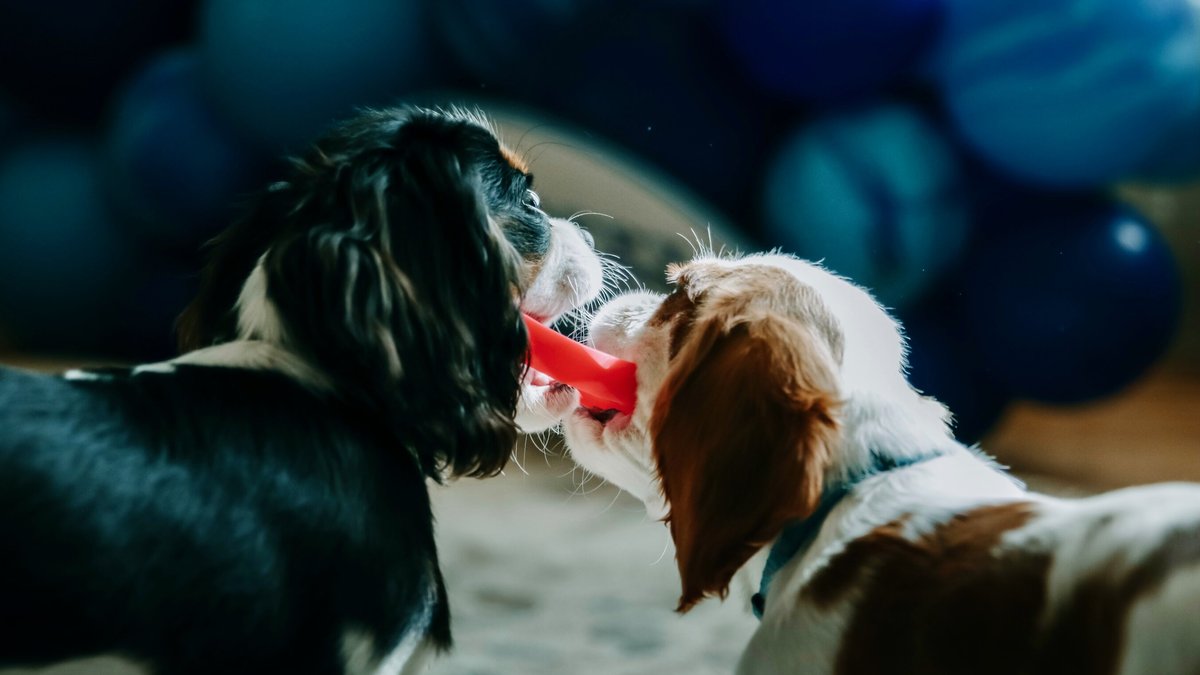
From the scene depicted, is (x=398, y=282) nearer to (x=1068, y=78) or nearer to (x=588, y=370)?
(x=588, y=370)

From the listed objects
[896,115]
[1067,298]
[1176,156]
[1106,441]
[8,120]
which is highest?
[1176,156]

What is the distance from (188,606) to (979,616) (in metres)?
0.75

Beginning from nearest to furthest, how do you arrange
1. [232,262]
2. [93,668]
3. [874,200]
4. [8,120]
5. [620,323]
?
[93,668], [232,262], [620,323], [874,200], [8,120]

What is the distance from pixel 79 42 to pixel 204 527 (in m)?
3.15

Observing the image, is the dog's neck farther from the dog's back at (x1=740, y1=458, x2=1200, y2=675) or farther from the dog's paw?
the dog's paw

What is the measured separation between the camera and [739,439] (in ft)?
4.09

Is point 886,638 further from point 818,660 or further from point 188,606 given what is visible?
point 188,606

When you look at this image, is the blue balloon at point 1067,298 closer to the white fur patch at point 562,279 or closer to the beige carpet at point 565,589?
the beige carpet at point 565,589

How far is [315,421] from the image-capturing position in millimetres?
1285

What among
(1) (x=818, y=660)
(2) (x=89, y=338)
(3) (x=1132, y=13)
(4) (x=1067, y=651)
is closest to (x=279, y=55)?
(2) (x=89, y=338)

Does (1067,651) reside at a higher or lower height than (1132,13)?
lower

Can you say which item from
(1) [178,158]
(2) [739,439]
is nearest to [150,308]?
(1) [178,158]

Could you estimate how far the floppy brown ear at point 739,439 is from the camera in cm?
123

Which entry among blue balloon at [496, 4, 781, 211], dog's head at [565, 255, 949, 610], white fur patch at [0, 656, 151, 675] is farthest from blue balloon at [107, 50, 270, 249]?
white fur patch at [0, 656, 151, 675]
